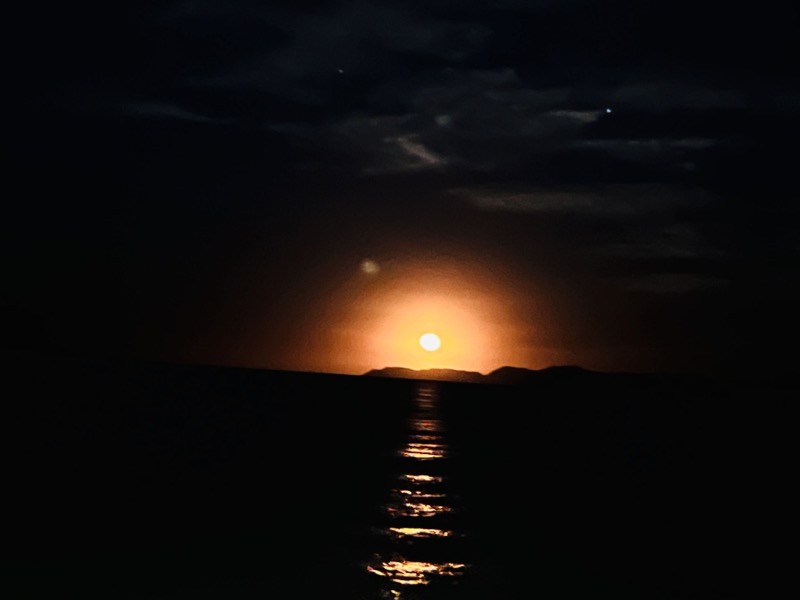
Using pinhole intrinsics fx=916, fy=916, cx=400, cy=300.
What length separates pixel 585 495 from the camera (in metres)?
30.9

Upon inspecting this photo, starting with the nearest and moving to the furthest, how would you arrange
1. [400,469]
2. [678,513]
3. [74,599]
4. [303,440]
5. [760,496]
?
[74,599]
[678,513]
[760,496]
[400,469]
[303,440]

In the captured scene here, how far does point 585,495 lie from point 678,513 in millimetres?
4330

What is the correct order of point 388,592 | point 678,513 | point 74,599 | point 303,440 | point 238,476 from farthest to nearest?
point 303,440
point 238,476
point 678,513
point 388,592
point 74,599

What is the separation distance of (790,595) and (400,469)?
785 inches

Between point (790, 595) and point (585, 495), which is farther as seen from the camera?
point (585, 495)

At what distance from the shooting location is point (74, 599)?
43.5 feet

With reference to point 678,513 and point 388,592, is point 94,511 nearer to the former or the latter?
point 388,592

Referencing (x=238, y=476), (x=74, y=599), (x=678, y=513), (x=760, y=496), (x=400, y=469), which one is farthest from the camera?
(x=400, y=469)

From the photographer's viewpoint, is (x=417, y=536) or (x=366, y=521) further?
(x=366, y=521)

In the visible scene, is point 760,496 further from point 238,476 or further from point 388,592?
point 388,592

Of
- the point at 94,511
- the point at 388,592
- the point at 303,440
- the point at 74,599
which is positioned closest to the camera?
the point at 74,599

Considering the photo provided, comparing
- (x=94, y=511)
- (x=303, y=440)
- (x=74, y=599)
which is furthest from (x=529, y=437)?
(x=74, y=599)

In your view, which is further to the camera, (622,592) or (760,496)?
(760,496)

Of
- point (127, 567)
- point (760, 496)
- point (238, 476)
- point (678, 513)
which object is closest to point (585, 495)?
point (678, 513)
